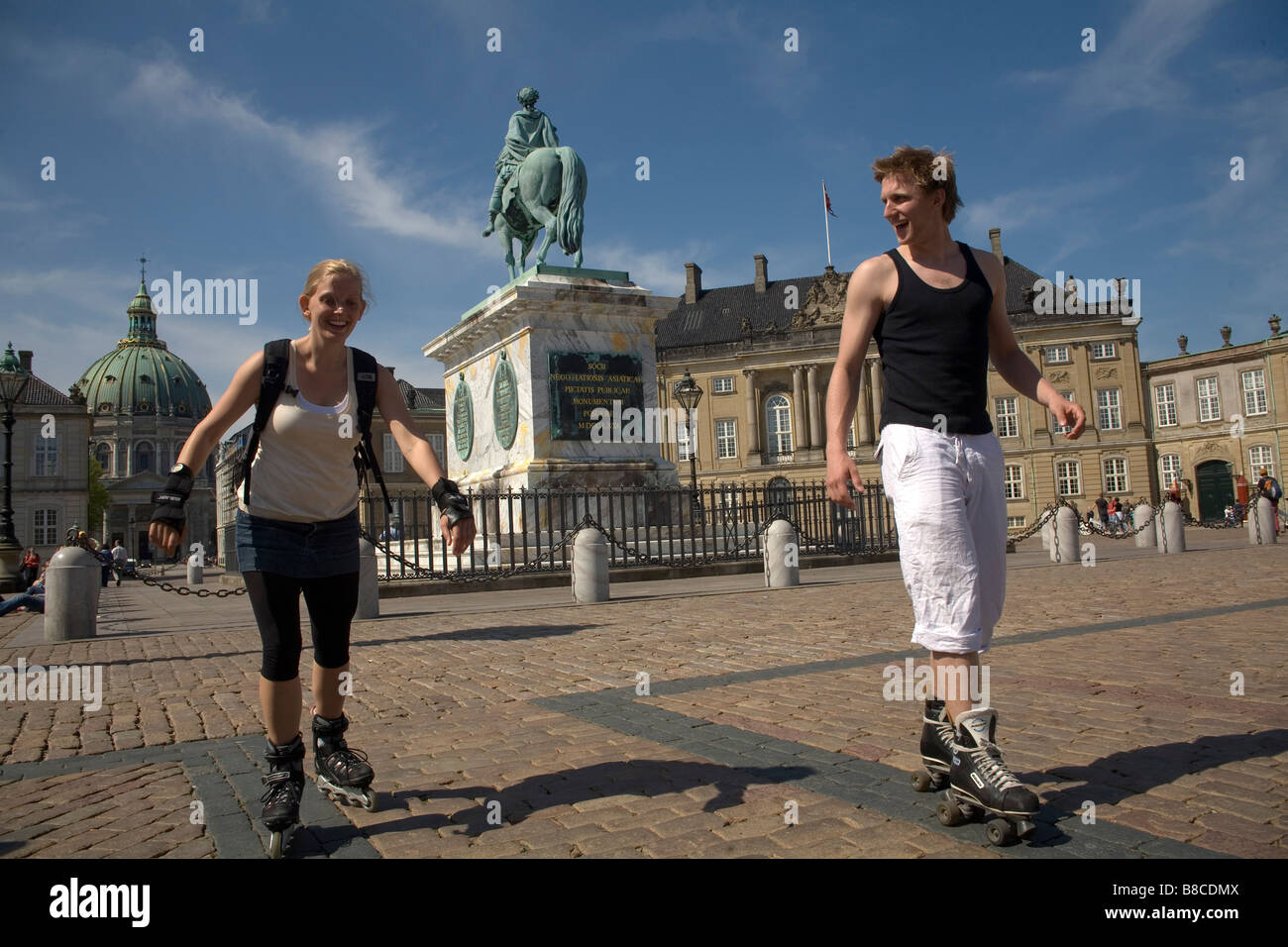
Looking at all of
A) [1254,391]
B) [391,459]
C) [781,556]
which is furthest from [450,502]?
[391,459]

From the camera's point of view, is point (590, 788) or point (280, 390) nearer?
point (280, 390)

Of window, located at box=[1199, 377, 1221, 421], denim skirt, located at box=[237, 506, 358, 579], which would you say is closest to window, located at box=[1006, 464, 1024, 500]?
window, located at box=[1199, 377, 1221, 421]

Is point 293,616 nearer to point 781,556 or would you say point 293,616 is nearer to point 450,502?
point 450,502

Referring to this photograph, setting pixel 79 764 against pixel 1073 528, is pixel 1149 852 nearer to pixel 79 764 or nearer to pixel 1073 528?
pixel 79 764

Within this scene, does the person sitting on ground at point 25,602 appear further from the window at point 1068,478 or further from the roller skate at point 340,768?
the window at point 1068,478

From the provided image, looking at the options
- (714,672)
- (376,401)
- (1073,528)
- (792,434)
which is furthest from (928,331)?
(792,434)

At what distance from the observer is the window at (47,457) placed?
6981cm

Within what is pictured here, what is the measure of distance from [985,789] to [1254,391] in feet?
199

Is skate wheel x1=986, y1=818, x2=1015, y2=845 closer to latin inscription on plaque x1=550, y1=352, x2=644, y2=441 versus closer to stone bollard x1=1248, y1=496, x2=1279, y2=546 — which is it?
latin inscription on plaque x1=550, y1=352, x2=644, y2=441

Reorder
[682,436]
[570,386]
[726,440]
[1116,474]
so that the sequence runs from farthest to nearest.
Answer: [682,436]
[726,440]
[1116,474]
[570,386]

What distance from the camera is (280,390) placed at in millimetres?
3207

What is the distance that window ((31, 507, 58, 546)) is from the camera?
70250 millimetres

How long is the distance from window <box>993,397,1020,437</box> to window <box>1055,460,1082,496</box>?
3.18 metres

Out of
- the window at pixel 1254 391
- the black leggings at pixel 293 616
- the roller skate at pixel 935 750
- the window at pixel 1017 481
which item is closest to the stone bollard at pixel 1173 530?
the roller skate at pixel 935 750
